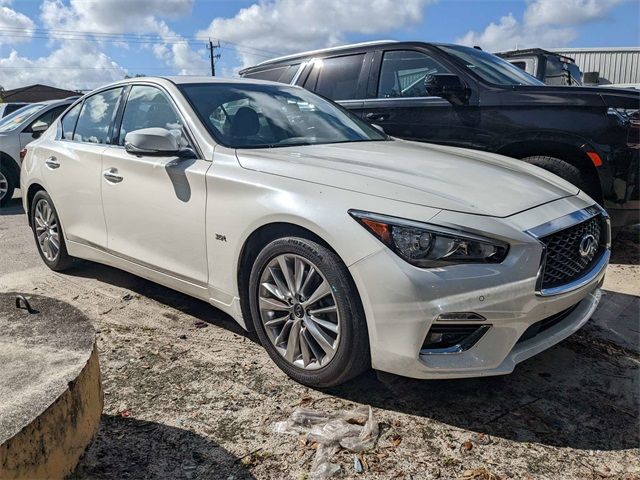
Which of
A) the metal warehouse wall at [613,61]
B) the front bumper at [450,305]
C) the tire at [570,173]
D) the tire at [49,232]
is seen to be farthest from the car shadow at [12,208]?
the metal warehouse wall at [613,61]

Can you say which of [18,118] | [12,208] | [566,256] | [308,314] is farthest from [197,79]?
[18,118]

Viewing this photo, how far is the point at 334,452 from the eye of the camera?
2254 millimetres

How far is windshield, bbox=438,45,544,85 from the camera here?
496 cm

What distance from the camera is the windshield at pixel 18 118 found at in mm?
8602

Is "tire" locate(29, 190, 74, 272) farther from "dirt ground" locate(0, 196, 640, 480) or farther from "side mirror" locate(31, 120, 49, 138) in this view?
"side mirror" locate(31, 120, 49, 138)

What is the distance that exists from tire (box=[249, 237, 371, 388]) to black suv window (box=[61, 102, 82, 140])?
2.56 meters

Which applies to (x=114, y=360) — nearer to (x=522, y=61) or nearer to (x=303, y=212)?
(x=303, y=212)

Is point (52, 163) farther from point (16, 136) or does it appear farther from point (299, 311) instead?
point (16, 136)

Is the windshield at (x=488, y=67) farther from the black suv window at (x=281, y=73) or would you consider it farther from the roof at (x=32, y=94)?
the roof at (x=32, y=94)

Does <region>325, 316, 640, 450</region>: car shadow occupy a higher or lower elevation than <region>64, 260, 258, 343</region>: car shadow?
lower

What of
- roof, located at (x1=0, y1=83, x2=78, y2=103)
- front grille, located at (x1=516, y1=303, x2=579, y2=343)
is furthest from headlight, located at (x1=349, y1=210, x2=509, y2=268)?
roof, located at (x1=0, y1=83, x2=78, y2=103)

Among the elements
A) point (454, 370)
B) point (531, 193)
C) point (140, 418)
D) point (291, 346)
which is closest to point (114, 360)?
point (140, 418)

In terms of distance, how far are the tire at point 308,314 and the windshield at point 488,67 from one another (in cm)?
314

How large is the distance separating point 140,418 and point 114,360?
0.70 m
